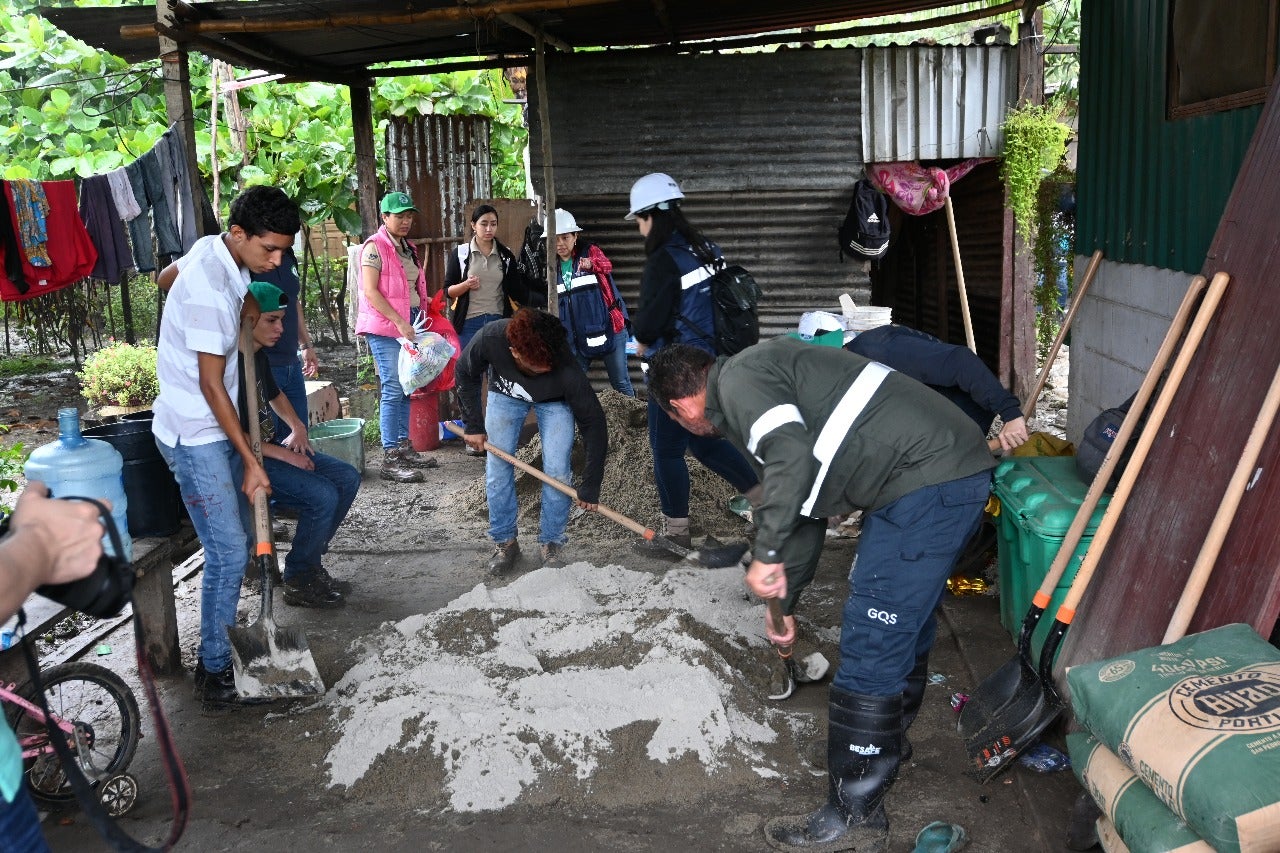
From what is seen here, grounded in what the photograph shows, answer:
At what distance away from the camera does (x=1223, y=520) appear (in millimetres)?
3146

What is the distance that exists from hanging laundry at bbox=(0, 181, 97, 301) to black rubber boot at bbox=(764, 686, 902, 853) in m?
5.71

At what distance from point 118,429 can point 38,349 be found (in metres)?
10.9

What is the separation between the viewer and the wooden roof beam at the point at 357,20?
5938 mm

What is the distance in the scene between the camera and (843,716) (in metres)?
3.34

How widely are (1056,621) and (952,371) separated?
4.51 ft

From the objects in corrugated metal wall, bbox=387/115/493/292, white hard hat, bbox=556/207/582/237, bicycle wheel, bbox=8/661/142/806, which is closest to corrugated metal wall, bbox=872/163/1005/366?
white hard hat, bbox=556/207/582/237

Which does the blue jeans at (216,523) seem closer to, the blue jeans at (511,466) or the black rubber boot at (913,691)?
the blue jeans at (511,466)

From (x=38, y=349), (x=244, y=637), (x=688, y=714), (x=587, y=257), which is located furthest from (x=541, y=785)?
(x=38, y=349)

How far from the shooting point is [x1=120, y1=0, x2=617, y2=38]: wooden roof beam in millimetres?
5938

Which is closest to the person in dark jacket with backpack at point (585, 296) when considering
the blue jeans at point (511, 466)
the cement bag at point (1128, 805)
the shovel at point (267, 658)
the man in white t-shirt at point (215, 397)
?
the blue jeans at point (511, 466)

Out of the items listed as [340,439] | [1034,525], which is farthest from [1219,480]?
[340,439]

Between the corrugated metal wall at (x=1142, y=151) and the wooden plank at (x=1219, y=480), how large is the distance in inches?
29.7

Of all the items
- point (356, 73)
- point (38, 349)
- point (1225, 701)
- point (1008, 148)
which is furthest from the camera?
point (38, 349)

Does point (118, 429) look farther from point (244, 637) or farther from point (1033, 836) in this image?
point (1033, 836)
